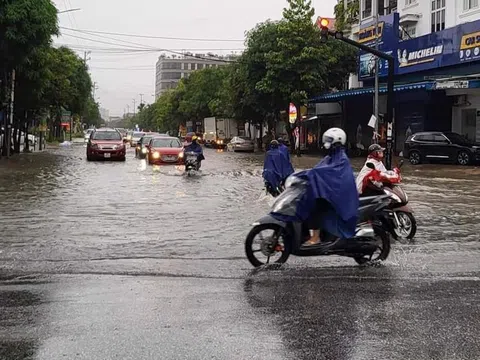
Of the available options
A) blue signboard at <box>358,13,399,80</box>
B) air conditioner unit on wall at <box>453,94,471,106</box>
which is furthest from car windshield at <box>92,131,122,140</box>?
air conditioner unit on wall at <box>453,94,471,106</box>

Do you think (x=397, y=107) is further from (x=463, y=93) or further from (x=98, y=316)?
(x=98, y=316)

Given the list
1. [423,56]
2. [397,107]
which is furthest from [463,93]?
[397,107]

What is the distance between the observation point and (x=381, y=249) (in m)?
8.26

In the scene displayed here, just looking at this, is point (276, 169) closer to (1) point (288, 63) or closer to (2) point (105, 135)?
(2) point (105, 135)

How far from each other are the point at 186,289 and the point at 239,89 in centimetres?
4179

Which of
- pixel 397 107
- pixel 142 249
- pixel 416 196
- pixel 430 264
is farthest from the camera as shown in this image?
pixel 397 107

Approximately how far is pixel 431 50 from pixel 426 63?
0.74m

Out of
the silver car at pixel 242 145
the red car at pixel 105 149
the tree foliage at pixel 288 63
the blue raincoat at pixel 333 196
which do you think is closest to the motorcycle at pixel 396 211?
the blue raincoat at pixel 333 196

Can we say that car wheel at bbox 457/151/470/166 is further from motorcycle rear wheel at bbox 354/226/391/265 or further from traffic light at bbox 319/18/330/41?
motorcycle rear wheel at bbox 354/226/391/265

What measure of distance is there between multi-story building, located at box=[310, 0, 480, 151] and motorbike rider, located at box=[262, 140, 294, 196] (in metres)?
15.5

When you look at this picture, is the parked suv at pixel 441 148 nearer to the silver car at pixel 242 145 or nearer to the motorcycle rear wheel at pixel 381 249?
the silver car at pixel 242 145

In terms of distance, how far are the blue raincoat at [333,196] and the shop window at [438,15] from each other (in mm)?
30135

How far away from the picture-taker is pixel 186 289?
22.3 ft

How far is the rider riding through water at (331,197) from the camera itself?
738 centimetres
